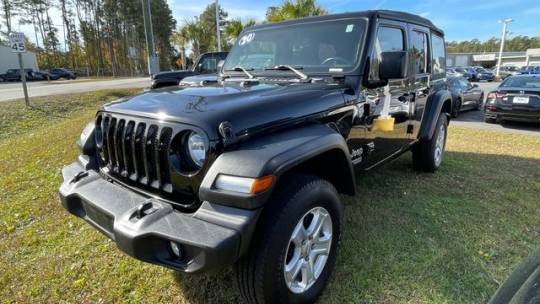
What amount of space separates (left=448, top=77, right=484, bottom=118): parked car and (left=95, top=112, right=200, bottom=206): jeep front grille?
11.0 m

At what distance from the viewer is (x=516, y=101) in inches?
359

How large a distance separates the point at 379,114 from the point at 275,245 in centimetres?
192

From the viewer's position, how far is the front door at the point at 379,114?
2.97m

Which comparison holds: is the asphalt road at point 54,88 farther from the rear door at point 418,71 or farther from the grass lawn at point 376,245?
the rear door at point 418,71

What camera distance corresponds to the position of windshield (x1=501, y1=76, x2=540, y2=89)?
9125mm

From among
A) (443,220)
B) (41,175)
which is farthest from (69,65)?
(443,220)

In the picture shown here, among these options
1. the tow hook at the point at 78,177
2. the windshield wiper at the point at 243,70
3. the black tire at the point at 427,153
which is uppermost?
the windshield wiper at the point at 243,70

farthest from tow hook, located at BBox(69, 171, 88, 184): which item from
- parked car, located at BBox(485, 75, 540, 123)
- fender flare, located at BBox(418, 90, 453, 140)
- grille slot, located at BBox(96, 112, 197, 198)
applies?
parked car, located at BBox(485, 75, 540, 123)

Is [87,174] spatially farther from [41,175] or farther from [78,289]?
[41,175]

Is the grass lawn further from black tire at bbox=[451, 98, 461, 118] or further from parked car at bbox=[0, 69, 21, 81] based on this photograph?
parked car at bbox=[0, 69, 21, 81]

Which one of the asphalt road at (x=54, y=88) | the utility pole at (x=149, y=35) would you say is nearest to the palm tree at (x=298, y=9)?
the utility pole at (x=149, y=35)

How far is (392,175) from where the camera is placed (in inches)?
186

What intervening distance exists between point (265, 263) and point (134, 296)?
1150 millimetres

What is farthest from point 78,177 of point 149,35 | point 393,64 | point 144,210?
point 149,35
